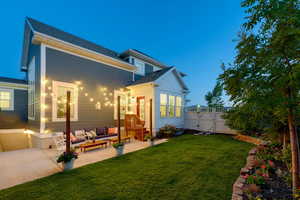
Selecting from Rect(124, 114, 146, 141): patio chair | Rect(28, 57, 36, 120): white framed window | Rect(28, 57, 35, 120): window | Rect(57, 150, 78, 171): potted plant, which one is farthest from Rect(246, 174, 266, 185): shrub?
Rect(28, 57, 35, 120): window

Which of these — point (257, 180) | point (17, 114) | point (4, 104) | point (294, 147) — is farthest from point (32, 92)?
point (294, 147)

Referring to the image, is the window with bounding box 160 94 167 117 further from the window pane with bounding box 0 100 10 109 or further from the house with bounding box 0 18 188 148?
the window pane with bounding box 0 100 10 109

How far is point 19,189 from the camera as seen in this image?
2852 mm

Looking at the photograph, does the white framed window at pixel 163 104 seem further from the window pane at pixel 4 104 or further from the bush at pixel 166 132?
the window pane at pixel 4 104

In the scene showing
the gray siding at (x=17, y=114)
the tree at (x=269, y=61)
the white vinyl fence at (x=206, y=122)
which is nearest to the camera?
the tree at (x=269, y=61)

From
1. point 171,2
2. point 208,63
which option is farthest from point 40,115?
point 208,63

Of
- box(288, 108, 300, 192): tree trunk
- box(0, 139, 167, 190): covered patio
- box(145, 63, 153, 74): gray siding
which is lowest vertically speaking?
box(0, 139, 167, 190): covered patio

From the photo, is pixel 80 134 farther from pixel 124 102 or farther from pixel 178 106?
pixel 178 106

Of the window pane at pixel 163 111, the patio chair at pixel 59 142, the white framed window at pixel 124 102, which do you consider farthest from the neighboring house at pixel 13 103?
the window pane at pixel 163 111

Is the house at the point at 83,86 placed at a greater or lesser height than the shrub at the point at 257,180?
greater

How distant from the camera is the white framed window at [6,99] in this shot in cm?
776

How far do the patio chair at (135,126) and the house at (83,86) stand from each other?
3.07 feet

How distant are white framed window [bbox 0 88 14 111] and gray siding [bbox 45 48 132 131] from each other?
4.12 m

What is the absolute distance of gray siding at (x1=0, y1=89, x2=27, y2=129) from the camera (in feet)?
25.8
